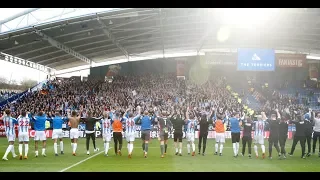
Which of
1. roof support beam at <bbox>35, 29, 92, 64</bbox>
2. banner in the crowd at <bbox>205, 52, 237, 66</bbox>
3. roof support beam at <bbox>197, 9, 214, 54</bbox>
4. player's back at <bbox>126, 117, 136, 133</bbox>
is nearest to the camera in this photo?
player's back at <bbox>126, 117, 136, 133</bbox>

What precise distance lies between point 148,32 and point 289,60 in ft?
47.9

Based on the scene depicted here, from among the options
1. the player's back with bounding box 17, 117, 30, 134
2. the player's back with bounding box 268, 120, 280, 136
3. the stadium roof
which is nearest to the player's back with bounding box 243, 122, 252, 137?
the player's back with bounding box 268, 120, 280, 136

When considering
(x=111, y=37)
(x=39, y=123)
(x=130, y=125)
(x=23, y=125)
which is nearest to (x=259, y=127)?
(x=130, y=125)

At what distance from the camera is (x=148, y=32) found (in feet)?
114

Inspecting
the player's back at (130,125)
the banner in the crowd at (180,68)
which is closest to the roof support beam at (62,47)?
the banner in the crowd at (180,68)

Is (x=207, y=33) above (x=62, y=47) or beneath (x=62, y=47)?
above

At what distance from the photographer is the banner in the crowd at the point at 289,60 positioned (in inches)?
1459

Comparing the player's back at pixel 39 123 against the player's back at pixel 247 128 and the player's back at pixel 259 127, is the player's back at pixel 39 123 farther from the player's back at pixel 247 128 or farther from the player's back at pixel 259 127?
the player's back at pixel 259 127

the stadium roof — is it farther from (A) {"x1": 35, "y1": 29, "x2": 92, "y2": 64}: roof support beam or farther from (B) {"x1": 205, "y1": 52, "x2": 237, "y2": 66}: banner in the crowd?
(B) {"x1": 205, "y1": 52, "x2": 237, "y2": 66}: banner in the crowd

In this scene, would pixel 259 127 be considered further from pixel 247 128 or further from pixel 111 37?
pixel 111 37

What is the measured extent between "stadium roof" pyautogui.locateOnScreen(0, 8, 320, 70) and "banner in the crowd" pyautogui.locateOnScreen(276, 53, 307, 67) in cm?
202

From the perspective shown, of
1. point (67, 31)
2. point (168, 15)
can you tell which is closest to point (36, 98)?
point (67, 31)

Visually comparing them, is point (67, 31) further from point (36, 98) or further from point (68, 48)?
point (36, 98)

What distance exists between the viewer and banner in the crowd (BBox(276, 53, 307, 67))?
37.1 m
